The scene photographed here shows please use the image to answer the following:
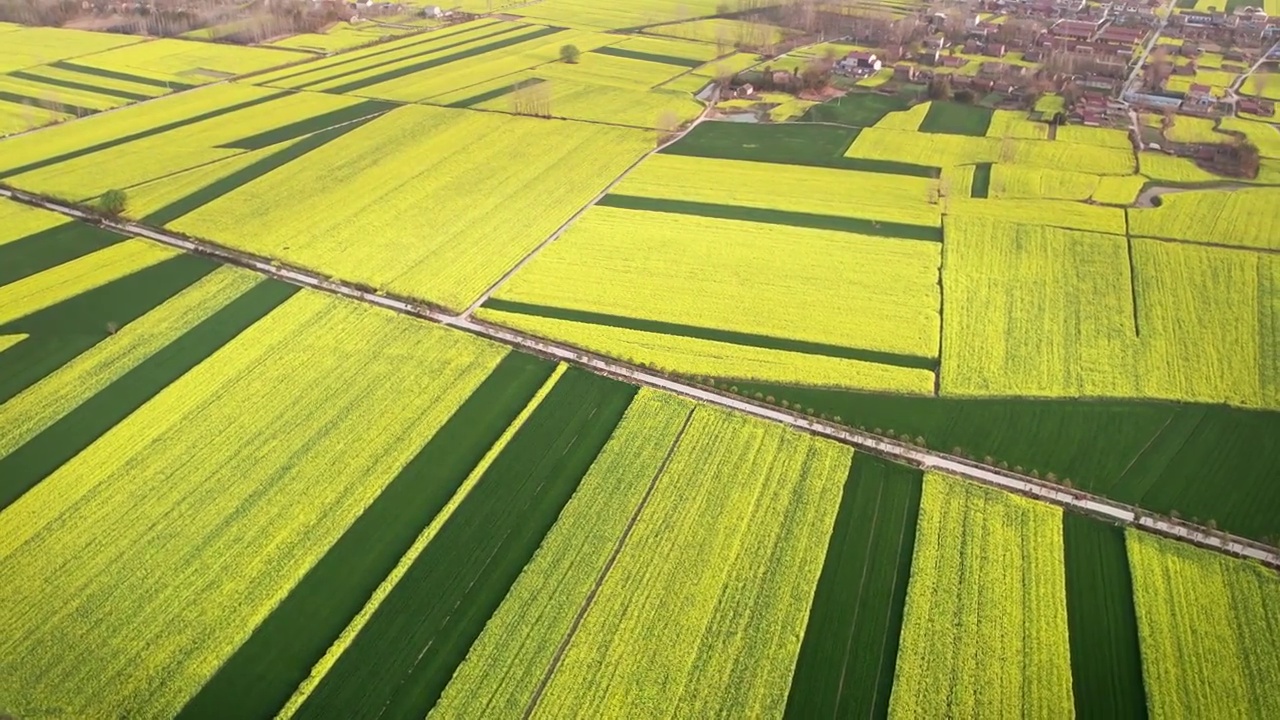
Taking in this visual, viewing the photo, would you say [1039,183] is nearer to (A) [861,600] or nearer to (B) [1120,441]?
(B) [1120,441]

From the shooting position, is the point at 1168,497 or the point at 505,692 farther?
the point at 1168,497

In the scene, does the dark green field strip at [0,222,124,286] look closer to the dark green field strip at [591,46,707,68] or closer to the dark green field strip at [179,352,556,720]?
the dark green field strip at [179,352,556,720]

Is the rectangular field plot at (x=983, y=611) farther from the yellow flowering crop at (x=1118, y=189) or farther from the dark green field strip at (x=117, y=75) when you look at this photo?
the dark green field strip at (x=117, y=75)

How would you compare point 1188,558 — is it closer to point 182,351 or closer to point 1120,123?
point 182,351

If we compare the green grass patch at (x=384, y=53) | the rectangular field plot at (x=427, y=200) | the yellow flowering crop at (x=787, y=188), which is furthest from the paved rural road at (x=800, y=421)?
the green grass patch at (x=384, y=53)

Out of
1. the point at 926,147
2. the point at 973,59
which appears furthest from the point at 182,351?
the point at 973,59

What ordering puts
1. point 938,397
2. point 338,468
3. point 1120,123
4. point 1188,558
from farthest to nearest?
1. point 1120,123
2. point 938,397
3. point 338,468
4. point 1188,558
